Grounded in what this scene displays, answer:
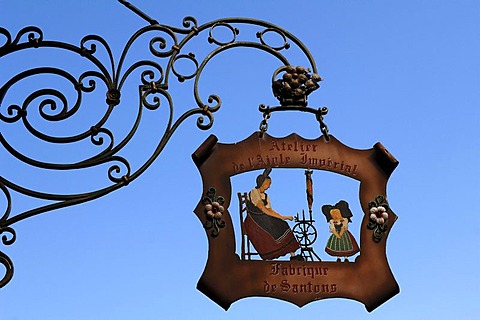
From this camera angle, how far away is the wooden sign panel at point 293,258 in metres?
3.59

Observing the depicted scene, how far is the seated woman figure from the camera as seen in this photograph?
3662 mm

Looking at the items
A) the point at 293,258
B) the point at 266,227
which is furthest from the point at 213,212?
the point at 293,258

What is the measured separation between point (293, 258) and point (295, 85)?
83cm

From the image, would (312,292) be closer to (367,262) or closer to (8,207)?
(367,262)

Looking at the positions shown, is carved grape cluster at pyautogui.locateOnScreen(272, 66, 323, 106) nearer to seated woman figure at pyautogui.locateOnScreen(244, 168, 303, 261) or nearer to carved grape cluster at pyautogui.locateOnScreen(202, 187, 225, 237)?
seated woman figure at pyautogui.locateOnScreen(244, 168, 303, 261)

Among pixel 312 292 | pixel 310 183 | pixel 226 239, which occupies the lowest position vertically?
pixel 312 292

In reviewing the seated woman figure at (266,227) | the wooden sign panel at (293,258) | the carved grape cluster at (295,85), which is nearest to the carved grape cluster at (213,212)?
the wooden sign panel at (293,258)

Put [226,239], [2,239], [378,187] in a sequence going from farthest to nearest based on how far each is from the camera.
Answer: [378,187] → [226,239] → [2,239]

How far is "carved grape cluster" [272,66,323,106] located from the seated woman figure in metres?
0.39

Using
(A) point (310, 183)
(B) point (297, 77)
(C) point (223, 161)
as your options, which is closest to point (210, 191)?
(C) point (223, 161)

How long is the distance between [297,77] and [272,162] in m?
0.45

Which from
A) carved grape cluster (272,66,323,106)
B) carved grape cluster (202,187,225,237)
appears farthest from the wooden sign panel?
carved grape cluster (272,66,323,106)

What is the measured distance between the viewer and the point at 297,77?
3984mm

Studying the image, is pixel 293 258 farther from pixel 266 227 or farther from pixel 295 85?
pixel 295 85
